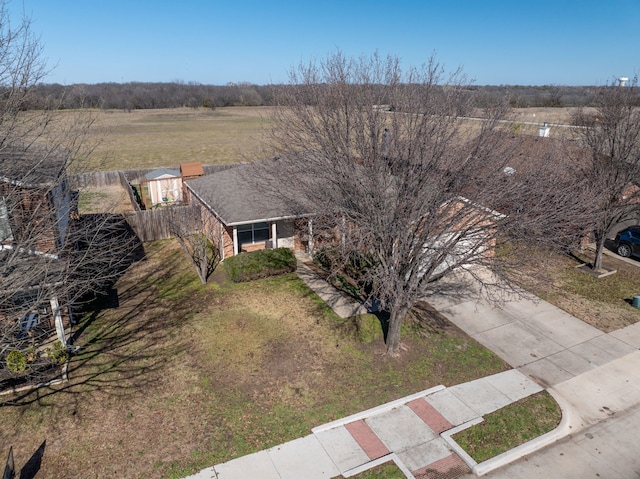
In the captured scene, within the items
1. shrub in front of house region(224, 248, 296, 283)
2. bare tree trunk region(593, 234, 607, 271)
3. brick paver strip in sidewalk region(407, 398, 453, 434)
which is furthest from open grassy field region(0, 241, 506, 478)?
bare tree trunk region(593, 234, 607, 271)

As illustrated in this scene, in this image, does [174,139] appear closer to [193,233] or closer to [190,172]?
[190,172]

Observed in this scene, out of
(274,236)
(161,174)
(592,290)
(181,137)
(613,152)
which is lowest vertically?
(592,290)

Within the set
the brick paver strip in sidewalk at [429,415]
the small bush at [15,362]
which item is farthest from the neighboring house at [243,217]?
the brick paver strip in sidewalk at [429,415]

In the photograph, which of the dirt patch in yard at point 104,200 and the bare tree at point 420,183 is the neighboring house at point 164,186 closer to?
the dirt patch in yard at point 104,200

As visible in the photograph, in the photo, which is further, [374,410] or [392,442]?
[374,410]

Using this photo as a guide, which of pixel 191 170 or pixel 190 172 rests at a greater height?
pixel 191 170

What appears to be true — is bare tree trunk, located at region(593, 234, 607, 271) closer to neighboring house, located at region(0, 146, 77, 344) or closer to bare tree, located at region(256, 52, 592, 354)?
bare tree, located at region(256, 52, 592, 354)

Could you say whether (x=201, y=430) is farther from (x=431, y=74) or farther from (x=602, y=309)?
(x=602, y=309)

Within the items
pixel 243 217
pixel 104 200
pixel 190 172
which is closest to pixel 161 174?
pixel 190 172
